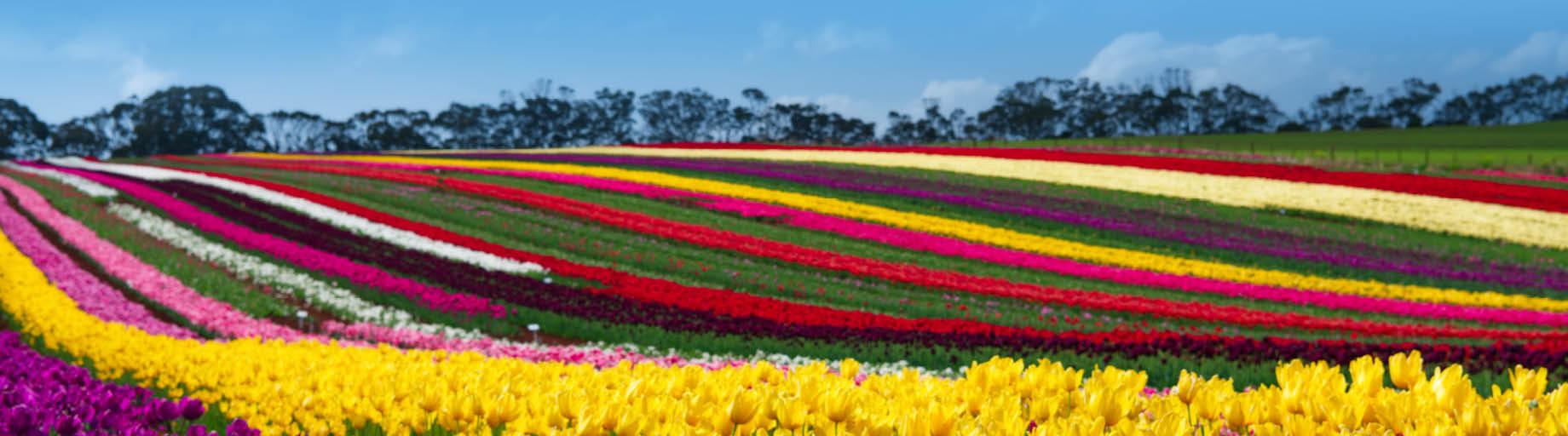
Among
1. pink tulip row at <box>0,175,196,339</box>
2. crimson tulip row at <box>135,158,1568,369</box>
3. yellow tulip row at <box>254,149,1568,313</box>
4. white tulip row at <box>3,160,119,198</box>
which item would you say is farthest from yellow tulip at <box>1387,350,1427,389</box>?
white tulip row at <box>3,160,119,198</box>

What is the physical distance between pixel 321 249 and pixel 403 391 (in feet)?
57.3

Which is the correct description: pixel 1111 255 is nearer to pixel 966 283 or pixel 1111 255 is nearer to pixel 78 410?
pixel 966 283

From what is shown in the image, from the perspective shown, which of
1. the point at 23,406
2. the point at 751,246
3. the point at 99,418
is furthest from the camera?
the point at 751,246

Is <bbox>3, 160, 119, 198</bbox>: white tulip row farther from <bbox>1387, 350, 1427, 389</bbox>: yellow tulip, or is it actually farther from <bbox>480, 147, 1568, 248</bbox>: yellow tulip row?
<bbox>1387, 350, 1427, 389</bbox>: yellow tulip

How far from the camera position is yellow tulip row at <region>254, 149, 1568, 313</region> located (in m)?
19.2

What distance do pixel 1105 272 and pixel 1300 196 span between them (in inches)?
678

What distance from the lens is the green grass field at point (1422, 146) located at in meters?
48.4

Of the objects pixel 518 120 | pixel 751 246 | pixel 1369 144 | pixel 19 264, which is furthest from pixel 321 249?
pixel 518 120

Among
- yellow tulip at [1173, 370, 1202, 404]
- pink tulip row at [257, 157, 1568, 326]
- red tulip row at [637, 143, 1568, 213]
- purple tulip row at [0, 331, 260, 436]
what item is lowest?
pink tulip row at [257, 157, 1568, 326]

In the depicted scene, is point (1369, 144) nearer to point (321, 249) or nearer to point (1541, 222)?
point (1541, 222)

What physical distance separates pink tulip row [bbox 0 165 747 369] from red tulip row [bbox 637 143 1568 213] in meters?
33.6

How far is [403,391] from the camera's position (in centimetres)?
342

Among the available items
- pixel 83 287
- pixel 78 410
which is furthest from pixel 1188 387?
pixel 83 287

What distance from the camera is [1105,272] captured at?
2017cm
